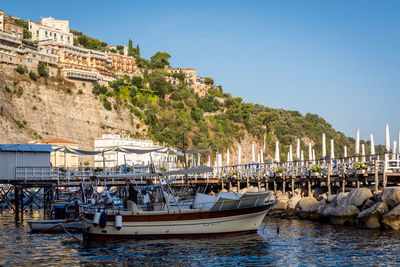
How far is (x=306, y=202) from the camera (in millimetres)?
37219

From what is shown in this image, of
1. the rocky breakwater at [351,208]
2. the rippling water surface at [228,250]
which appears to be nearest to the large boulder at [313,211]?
the rocky breakwater at [351,208]

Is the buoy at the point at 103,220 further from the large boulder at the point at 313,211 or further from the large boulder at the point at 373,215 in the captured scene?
the large boulder at the point at 373,215

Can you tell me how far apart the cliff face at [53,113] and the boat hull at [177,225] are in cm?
6538

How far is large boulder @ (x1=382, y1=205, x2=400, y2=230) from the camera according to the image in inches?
Answer: 1066

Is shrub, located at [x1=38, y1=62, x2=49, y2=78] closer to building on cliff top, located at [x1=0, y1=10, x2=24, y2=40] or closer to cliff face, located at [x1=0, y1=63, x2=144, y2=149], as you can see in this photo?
cliff face, located at [x1=0, y1=63, x2=144, y2=149]

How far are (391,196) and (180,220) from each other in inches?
466

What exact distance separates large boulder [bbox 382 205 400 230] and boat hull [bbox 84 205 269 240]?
7.44m

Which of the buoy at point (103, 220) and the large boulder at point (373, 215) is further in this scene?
the large boulder at point (373, 215)

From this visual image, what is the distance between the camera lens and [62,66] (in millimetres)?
119250

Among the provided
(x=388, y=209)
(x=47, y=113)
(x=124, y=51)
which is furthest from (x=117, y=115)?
(x=388, y=209)

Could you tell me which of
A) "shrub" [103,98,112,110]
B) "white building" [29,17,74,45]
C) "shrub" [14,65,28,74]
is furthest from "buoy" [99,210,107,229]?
"white building" [29,17,74,45]

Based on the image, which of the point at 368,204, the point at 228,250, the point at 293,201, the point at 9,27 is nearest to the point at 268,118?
the point at 9,27

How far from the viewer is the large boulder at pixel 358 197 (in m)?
30.9

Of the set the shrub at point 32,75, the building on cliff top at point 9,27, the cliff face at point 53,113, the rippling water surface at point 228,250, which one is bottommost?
the rippling water surface at point 228,250
